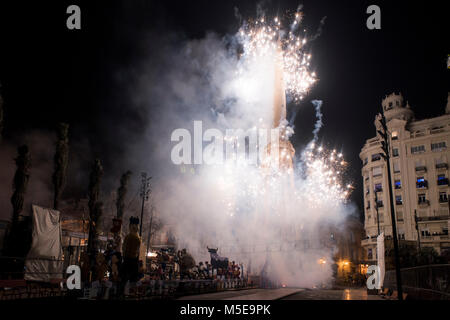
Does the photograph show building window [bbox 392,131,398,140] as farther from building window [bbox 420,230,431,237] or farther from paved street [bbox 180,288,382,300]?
paved street [bbox 180,288,382,300]

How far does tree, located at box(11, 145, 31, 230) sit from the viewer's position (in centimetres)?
2148

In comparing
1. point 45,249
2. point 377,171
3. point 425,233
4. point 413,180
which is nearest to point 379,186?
point 377,171

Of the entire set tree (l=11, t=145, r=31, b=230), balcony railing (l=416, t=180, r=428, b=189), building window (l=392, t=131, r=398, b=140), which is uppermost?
building window (l=392, t=131, r=398, b=140)

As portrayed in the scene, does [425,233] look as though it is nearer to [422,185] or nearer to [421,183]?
[422,185]

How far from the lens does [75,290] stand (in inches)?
469

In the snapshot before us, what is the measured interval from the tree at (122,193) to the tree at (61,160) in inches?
304

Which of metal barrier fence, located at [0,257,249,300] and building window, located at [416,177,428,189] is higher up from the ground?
building window, located at [416,177,428,189]

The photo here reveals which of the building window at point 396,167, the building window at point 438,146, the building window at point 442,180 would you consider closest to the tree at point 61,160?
the building window at point 396,167

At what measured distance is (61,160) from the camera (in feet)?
84.7

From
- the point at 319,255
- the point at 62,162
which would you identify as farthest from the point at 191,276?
the point at 319,255

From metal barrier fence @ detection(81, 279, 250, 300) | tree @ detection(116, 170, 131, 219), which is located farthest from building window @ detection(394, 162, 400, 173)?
metal barrier fence @ detection(81, 279, 250, 300)

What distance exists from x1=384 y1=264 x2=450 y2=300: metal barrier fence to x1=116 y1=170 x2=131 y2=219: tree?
1026 inches

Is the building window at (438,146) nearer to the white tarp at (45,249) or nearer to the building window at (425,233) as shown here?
the building window at (425,233)
